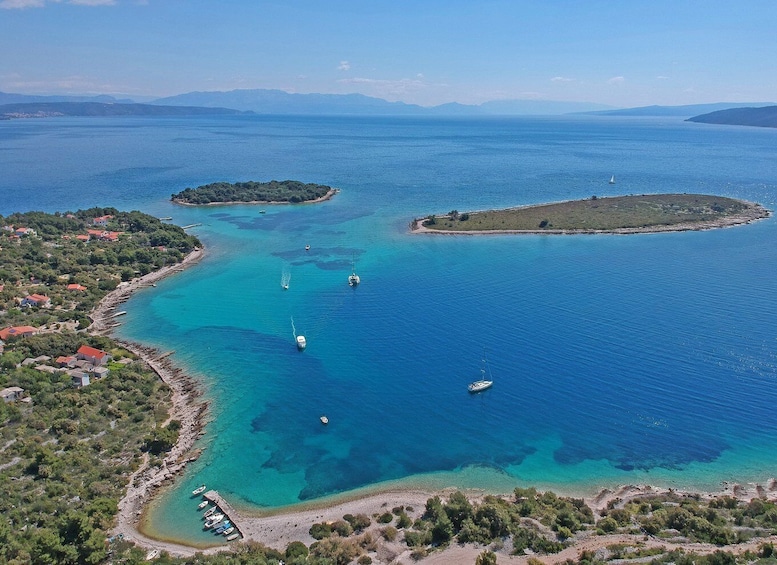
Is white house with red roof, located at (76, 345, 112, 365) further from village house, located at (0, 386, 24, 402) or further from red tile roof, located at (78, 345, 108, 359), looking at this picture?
village house, located at (0, 386, 24, 402)

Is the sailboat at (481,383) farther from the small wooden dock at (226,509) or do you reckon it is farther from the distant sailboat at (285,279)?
the distant sailboat at (285,279)

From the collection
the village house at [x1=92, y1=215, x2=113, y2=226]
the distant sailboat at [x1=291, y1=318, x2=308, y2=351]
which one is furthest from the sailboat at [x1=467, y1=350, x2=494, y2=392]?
the village house at [x1=92, y1=215, x2=113, y2=226]

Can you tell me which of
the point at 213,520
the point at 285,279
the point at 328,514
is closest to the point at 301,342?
the point at 285,279

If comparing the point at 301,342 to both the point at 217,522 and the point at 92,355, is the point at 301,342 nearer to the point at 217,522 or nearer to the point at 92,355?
the point at 92,355

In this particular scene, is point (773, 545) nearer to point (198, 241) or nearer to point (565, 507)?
point (565, 507)

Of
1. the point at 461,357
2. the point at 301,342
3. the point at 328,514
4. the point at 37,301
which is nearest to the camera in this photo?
the point at 328,514
